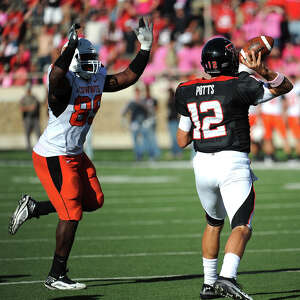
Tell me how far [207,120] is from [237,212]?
0.69 meters

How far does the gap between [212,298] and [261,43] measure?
5.93 feet

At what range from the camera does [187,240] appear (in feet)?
28.4

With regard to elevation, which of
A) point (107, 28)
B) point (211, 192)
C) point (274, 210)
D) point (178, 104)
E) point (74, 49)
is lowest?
point (274, 210)

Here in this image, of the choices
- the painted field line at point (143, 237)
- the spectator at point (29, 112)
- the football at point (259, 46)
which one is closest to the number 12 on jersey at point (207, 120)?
the football at point (259, 46)

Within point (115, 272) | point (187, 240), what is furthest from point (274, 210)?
point (115, 272)

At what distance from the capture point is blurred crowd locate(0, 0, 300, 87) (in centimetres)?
2222

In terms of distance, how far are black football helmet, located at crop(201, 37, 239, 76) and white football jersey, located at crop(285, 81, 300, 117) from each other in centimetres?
1333

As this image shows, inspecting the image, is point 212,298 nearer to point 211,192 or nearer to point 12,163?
point 211,192

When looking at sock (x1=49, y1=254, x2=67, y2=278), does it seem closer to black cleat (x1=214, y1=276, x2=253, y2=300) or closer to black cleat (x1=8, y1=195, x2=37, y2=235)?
black cleat (x1=8, y1=195, x2=37, y2=235)

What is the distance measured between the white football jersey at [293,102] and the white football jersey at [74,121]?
42.8 feet

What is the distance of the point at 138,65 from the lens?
259 inches

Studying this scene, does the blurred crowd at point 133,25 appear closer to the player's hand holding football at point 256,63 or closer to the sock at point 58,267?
the sock at point 58,267

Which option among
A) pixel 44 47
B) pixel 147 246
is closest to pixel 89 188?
pixel 147 246

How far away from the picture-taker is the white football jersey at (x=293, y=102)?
18.8 m
